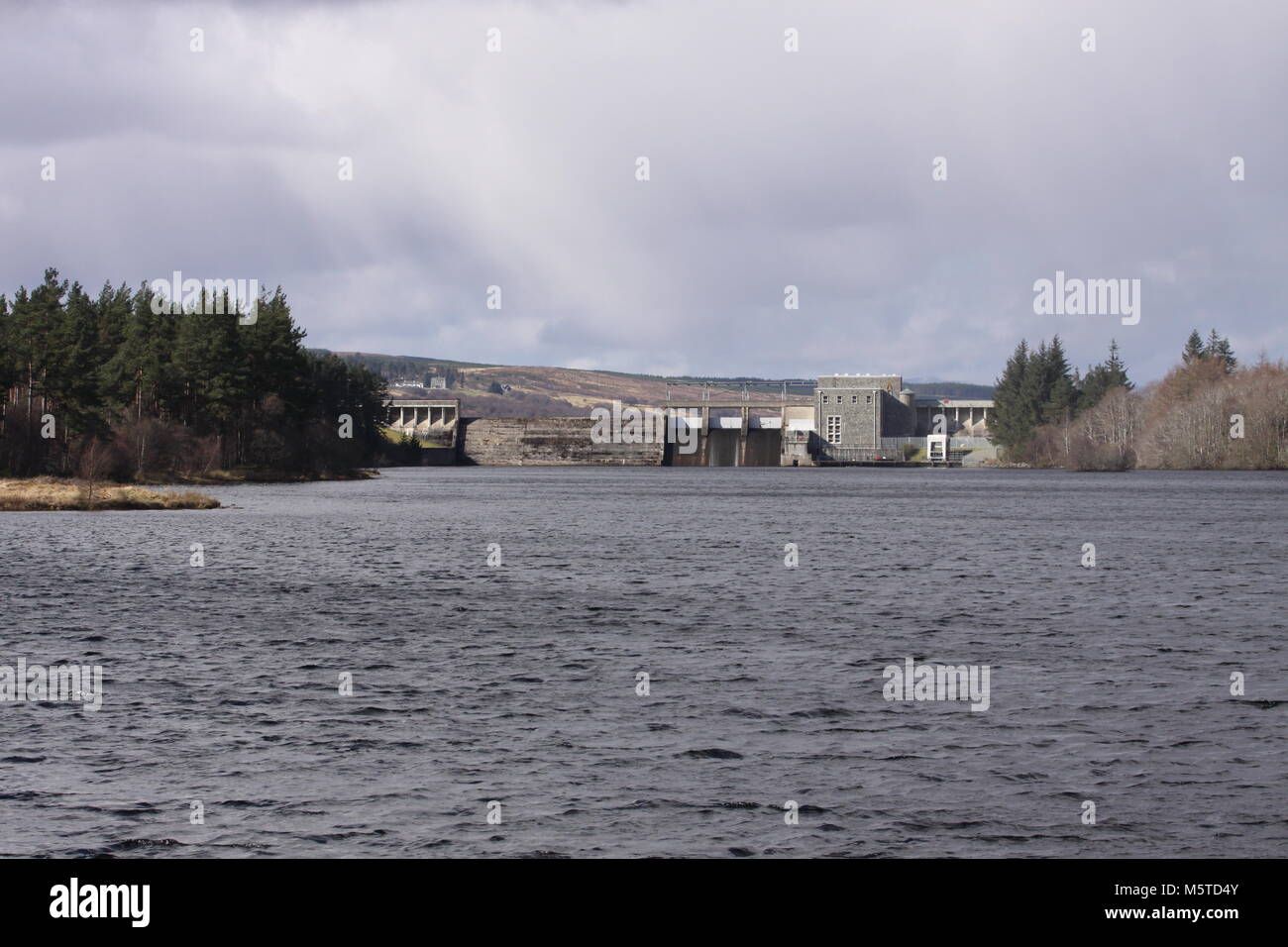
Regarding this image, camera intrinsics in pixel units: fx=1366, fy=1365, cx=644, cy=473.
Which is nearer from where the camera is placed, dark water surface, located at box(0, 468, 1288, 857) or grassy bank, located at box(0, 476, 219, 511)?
dark water surface, located at box(0, 468, 1288, 857)

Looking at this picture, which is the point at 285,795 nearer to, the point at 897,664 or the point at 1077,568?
the point at 897,664

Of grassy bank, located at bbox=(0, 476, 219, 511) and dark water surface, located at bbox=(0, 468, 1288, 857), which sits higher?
grassy bank, located at bbox=(0, 476, 219, 511)

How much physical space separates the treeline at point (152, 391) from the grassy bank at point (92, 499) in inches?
545

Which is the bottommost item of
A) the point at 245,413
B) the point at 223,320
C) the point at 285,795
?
the point at 285,795

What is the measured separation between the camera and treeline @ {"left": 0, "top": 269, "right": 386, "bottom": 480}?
102 meters

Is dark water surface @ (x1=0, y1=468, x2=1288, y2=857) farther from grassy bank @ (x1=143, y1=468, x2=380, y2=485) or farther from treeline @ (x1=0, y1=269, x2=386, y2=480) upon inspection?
grassy bank @ (x1=143, y1=468, x2=380, y2=485)

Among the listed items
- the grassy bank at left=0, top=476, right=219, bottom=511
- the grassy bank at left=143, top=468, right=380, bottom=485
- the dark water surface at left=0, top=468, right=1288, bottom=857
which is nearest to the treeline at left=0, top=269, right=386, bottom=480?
the grassy bank at left=143, top=468, right=380, bottom=485

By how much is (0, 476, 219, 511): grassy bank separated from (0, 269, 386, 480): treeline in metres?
13.8

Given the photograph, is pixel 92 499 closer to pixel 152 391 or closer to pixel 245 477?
pixel 152 391

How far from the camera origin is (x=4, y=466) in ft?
328

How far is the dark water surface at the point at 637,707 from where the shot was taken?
1608 centimetres
